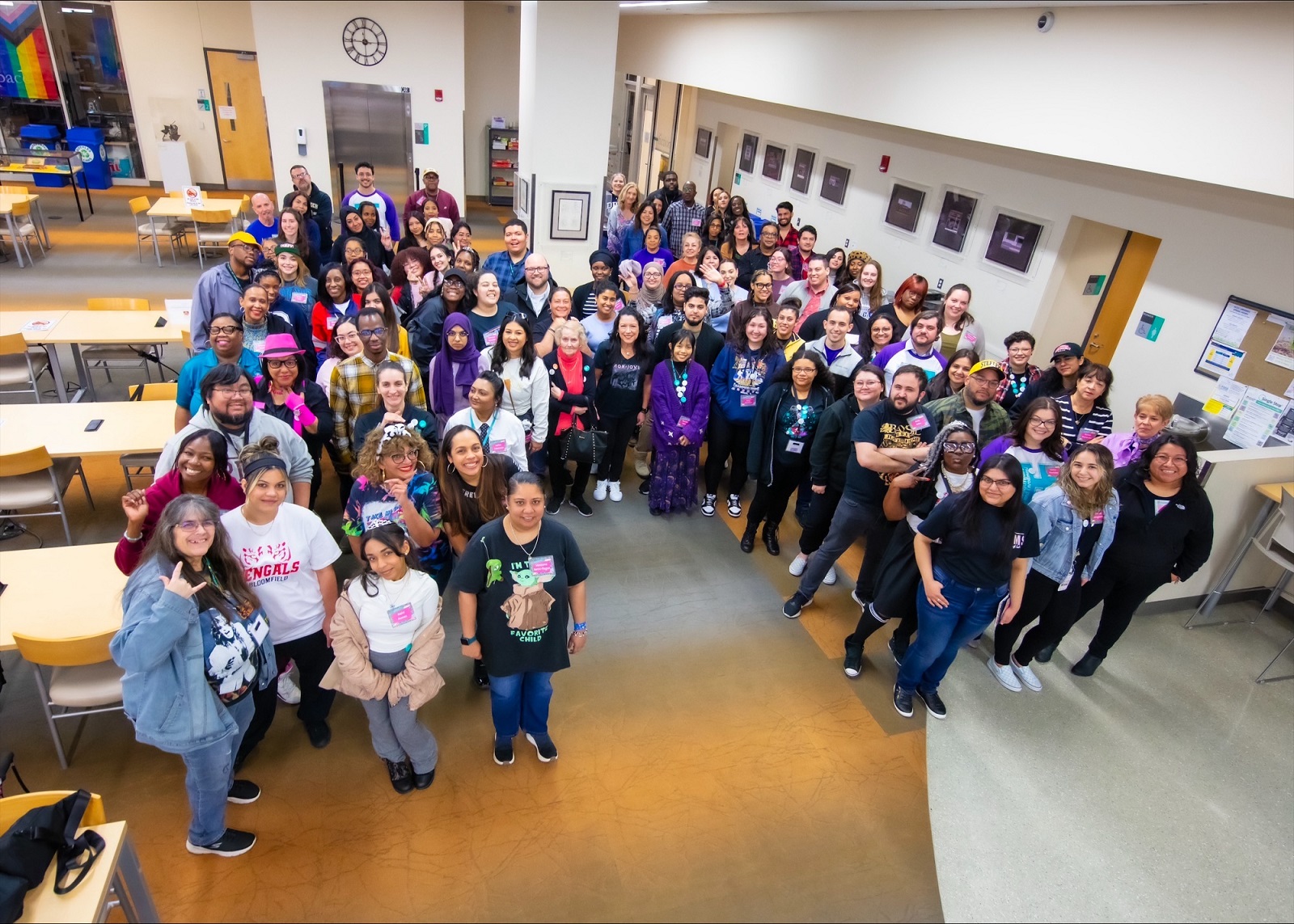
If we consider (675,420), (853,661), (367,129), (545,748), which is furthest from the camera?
(367,129)

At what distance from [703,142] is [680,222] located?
6.39 metres

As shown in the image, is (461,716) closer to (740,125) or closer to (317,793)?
(317,793)

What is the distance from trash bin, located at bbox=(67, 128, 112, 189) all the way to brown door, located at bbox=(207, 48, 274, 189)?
6.65 ft

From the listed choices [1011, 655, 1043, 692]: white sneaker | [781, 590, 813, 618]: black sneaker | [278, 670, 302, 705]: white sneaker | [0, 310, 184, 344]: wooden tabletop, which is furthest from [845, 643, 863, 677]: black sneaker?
[0, 310, 184, 344]: wooden tabletop

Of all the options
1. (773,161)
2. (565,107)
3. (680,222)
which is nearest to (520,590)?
(565,107)

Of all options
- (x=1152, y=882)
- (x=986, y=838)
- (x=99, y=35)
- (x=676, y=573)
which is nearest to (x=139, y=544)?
(x=676, y=573)

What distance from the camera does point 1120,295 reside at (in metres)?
6.91

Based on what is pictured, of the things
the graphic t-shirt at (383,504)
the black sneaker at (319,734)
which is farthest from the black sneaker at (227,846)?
the graphic t-shirt at (383,504)

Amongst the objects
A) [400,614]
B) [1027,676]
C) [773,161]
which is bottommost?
[1027,676]

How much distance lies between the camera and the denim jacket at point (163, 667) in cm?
250

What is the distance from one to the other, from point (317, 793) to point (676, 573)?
254 cm

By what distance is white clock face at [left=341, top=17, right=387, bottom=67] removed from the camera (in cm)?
1168

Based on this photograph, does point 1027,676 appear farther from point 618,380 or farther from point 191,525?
point 191,525

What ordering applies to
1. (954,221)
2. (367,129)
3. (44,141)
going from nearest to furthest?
(954,221), (367,129), (44,141)
